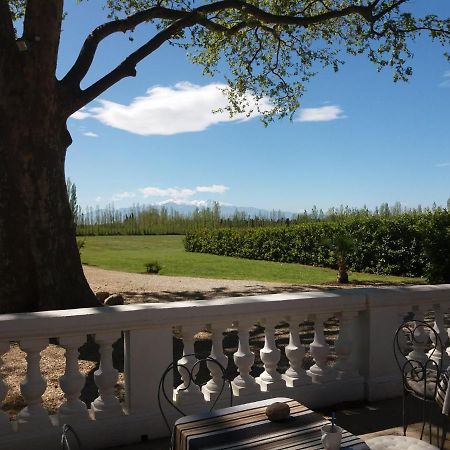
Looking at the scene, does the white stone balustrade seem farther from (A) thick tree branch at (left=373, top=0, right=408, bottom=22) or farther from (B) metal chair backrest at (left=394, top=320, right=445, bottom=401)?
(A) thick tree branch at (left=373, top=0, right=408, bottom=22)

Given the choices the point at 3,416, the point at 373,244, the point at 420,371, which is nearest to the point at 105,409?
the point at 3,416

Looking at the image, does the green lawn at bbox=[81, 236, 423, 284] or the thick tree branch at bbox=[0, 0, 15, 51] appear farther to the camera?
the green lawn at bbox=[81, 236, 423, 284]

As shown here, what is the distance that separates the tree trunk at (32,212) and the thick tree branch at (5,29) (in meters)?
0.40

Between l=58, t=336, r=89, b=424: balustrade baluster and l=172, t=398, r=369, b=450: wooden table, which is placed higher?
l=172, t=398, r=369, b=450: wooden table

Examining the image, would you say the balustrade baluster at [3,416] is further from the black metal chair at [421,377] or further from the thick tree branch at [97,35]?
the thick tree branch at [97,35]

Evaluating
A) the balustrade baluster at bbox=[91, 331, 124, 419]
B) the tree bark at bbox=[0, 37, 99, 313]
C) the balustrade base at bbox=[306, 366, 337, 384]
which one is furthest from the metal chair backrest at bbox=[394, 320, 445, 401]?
the tree bark at bbox=[0, 37, 99, 313]

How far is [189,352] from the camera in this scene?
3.77 m

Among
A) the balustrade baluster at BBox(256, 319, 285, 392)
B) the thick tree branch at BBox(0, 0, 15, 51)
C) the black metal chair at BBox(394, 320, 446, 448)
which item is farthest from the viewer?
the thick tree branch at BBox(0, 0, 15, 51)

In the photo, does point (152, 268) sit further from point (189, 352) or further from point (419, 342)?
point (189, 352)

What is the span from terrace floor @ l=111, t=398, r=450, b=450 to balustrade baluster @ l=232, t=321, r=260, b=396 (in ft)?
2.26

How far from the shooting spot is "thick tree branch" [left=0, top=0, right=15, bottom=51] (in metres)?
7.06

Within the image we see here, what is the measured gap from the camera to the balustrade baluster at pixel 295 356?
4.26m

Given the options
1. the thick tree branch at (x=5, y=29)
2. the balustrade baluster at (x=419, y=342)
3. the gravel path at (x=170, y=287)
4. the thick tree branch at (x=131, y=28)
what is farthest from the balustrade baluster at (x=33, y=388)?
the gravel path at (x=170, y=287)

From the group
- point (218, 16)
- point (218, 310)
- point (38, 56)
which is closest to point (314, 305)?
point (218, 310)
